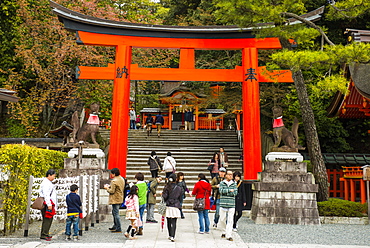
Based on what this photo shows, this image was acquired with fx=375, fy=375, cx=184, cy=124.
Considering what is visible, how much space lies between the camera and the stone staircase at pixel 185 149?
16.4m

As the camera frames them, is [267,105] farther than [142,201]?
Yes

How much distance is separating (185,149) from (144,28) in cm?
758

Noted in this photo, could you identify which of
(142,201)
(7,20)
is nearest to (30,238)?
(142,201)

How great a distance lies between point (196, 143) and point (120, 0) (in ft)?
35.5

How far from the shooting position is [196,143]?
20.2m

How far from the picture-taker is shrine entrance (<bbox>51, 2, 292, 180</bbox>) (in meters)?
12.6

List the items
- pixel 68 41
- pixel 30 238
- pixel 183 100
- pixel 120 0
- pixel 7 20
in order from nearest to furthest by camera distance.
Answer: pixel 30 238
pixel 68 41
pixel 7 20
pixel 120 0
pixel 183 100

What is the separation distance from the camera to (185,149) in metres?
18.9

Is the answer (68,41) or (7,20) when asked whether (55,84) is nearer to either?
(68,41)

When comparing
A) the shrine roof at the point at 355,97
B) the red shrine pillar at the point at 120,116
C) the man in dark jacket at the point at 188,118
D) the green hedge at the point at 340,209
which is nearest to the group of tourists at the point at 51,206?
the red shrine pillar at the point at 120,116

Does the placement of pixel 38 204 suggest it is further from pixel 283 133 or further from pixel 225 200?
pixel 283 133

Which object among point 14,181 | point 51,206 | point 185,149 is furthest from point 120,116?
point 185,149

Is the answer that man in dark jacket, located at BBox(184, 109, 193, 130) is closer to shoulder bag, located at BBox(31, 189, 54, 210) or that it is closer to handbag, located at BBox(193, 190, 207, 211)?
handbag, located at BBox(193, 190, 207, 211)

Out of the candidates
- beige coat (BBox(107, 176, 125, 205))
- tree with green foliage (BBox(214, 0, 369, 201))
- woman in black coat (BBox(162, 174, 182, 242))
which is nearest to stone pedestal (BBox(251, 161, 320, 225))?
tree with green foliage (BBox(214, 0, 369, 201))
